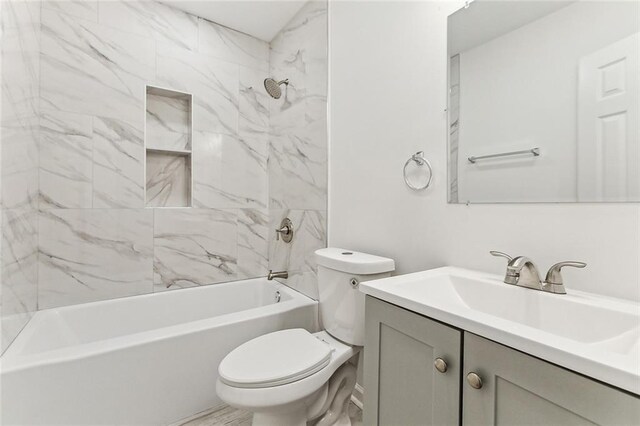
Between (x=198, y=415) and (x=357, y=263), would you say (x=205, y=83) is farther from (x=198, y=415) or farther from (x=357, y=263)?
(x=198, y=415)

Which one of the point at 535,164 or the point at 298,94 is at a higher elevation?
the point at 298,94

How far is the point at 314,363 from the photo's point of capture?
1.19 m

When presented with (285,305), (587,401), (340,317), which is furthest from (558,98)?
(285,305)

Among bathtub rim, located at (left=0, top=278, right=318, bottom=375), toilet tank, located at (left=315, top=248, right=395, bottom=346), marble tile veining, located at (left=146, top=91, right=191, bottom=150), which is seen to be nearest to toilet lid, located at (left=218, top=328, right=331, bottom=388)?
toilet tank, located at (left=315, top=248, right=395, bottom=346)

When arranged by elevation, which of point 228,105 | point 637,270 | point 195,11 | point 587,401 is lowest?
point 587,401

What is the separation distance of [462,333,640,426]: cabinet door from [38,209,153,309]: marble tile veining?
2039 millimetres

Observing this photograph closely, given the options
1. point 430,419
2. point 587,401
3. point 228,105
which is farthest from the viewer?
point 228,105

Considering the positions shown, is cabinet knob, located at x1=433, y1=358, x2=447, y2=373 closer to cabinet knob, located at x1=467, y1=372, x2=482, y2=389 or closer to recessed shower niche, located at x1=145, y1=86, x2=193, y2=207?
cabinet knob, located at x1=467, y1=372, x2=482, y2=389

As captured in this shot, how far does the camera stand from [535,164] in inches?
36.9

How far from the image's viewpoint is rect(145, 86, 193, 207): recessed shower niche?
2094mm

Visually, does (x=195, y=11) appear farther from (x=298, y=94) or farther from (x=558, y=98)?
(x=558, y=98)

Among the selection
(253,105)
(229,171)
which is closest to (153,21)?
(253,105)

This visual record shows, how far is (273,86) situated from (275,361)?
1.79m

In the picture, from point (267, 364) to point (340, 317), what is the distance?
0.39m
